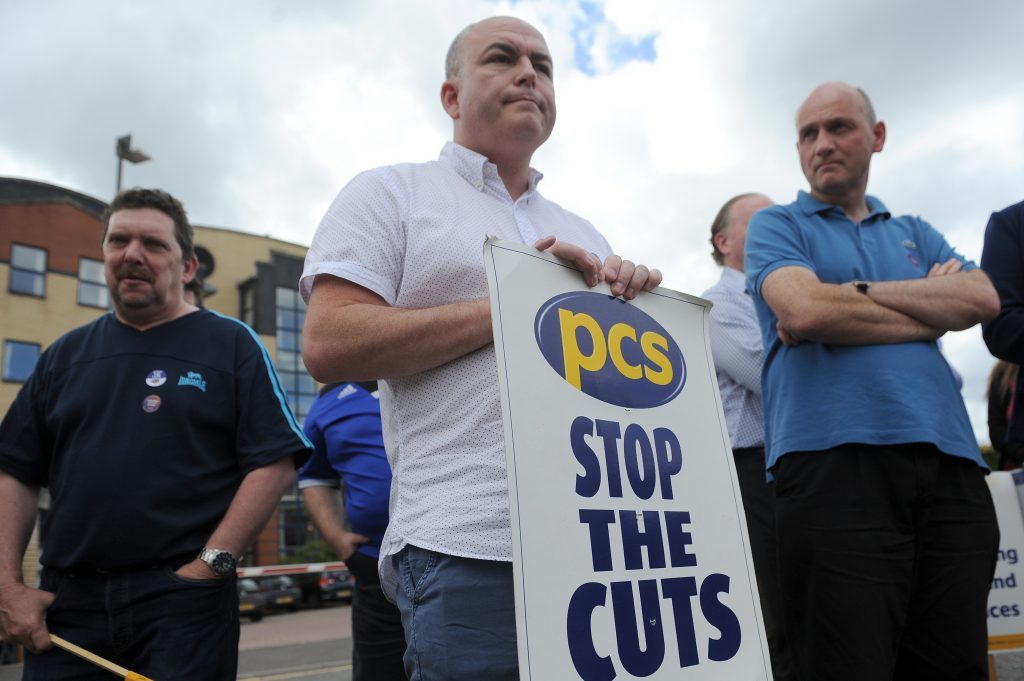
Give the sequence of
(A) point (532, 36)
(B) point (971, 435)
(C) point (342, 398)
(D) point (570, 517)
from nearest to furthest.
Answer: (D) point (570, 517)
(A) point (532, 36)
(B) point (971, 435)
(C) point (342, 398)

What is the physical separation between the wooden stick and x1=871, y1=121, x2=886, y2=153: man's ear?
8.87ft

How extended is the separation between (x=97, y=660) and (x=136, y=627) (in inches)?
7.1

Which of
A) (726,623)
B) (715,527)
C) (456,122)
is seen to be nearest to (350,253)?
(456,122)

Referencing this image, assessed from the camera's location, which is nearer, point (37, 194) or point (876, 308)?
point (876, 308)

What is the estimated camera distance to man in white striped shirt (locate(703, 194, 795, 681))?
10.0 ft

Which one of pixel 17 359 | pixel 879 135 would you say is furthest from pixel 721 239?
pixel 17 359

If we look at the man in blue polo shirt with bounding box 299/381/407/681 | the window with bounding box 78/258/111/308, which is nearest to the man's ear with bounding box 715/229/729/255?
the man in blue polo shirt with bounding box 299/381/407/681

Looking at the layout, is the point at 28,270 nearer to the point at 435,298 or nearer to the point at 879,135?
the point at 879,135

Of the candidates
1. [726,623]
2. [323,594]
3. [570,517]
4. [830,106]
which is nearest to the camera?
[570,517]

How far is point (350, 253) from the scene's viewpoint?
1.72 meters

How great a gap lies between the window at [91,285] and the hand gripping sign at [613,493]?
29.8 metres

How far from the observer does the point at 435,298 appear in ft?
5.80

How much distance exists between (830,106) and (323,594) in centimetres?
2301

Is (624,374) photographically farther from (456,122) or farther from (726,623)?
(456,122)
